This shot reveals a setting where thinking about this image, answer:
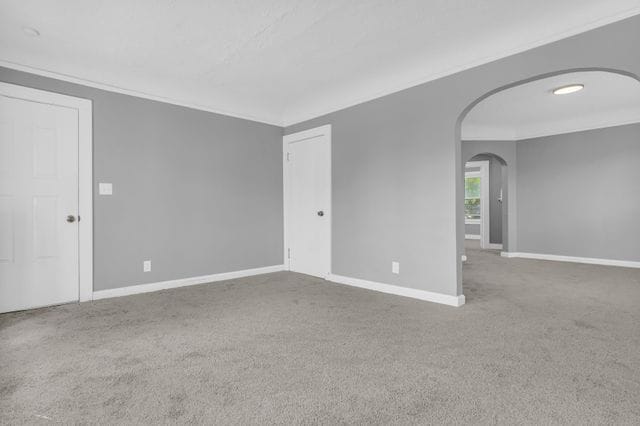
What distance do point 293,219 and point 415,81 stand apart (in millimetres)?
2498

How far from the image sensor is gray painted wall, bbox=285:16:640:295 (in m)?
2.76

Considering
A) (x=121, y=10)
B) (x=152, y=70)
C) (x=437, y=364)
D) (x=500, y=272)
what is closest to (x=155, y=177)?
(x=152, y=70)

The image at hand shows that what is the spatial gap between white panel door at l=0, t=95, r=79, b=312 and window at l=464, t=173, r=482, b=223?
30.4 ft

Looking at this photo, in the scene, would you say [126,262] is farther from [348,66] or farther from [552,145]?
[552,145]

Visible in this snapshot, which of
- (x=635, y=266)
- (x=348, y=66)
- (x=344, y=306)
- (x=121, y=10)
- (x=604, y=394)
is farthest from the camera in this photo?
(x=635, y=266)

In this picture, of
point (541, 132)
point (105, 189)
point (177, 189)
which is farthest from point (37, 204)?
point (541, 132)

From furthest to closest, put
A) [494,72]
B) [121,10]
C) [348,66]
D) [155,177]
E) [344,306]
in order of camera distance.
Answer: [155,177], [348,66], [344,306], [494,72], [121,10]

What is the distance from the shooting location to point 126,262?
3590mm

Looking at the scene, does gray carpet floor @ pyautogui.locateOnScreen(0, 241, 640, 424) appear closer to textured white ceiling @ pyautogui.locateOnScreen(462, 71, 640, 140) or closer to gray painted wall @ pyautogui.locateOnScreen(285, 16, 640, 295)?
gray painted wall @ pyautogui.locateOnScreen(285, 16, 640, 295)

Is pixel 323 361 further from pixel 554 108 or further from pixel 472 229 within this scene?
pixel 472 229

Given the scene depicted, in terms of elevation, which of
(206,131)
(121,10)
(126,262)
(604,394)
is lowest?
(604,394)

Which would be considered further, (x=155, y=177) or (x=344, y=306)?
(x=155, y=177)

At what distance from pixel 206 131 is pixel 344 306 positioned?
9.10 feet

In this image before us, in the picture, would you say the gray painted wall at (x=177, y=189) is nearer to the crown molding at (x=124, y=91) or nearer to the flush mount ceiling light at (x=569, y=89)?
the crown molding at (x=124, y=91)
